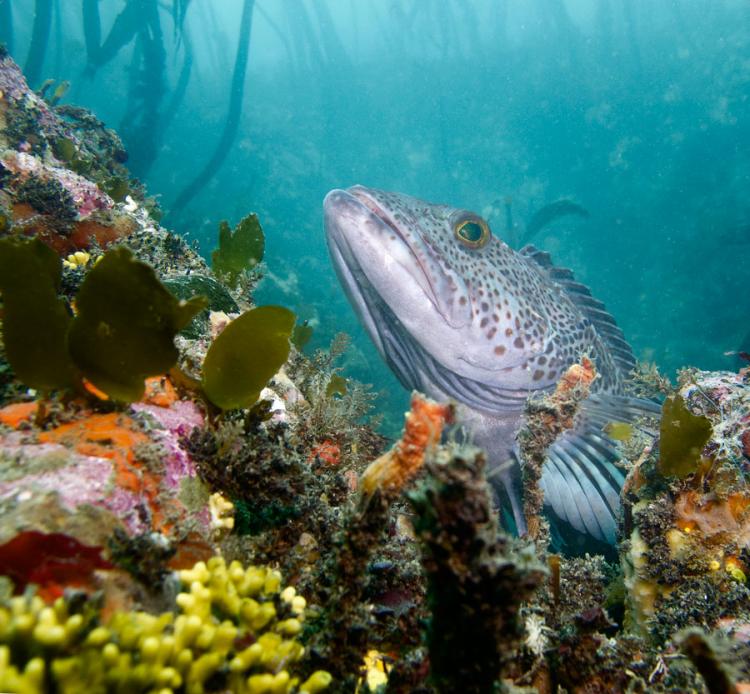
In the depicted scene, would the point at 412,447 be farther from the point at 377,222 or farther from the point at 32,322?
the point at 377,222

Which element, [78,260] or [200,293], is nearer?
[78,260]

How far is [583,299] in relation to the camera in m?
5.52

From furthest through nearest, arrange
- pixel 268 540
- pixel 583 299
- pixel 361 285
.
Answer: pixel 583 299
pixel 361 285
pixel 268 540

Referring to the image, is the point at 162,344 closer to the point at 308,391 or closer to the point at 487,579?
the point at 487,579

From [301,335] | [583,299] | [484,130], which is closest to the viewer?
[301,335]

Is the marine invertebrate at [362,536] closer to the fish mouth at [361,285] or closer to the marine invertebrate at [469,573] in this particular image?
the marine invertebrate at [469,573]

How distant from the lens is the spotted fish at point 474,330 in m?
3.59

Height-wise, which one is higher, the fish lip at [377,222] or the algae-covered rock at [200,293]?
the fish lip at [377,222]

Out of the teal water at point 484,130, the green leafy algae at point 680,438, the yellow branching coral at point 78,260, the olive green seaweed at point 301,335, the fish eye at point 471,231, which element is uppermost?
the teal water at point 484,130

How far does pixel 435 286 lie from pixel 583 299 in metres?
2.88

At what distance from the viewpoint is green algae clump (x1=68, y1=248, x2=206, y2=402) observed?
1.46 meters

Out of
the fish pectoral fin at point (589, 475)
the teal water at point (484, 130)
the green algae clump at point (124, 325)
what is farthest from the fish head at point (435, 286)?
the teal water at point (484, 130)

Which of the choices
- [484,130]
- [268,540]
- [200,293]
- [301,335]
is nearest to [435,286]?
[200,293]

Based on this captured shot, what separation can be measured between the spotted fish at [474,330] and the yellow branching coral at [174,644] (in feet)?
7.99
